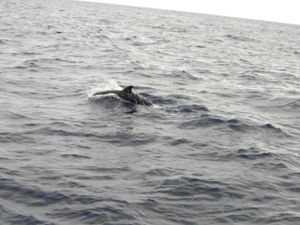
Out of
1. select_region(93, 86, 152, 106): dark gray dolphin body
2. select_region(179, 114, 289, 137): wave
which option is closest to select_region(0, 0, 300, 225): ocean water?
select_region(179, 114, 289, 137): wave

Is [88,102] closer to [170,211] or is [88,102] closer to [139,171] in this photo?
[139,171]

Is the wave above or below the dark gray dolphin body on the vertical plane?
below

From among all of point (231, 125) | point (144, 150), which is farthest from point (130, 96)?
point (144, 150)

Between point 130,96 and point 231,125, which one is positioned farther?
point 130,96

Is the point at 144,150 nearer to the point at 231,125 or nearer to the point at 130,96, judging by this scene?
the point at 231,125

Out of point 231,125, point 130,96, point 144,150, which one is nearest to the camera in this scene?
point 144,150

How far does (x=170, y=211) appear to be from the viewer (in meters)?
10.3

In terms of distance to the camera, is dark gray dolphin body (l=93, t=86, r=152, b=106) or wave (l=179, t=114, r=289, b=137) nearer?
wave (l=179, t=114, r=289, b=137)

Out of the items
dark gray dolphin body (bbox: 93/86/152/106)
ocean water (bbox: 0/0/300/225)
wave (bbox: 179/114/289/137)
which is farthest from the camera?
dark gray dolphin body (bbox: 93/86/152/106)

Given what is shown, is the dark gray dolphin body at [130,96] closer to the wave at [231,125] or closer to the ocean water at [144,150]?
the ocean water at [144,150]

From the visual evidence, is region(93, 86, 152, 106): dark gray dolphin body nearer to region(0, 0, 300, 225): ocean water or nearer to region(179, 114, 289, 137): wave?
region(0, 0, 300, 225): ocean water

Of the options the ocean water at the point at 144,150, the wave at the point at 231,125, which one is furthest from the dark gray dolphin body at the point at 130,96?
the wave at the point at 231,125

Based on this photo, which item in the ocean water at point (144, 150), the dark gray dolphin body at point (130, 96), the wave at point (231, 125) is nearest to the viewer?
the ocean water at point (144, 150)

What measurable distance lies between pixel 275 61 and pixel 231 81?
20841mm
